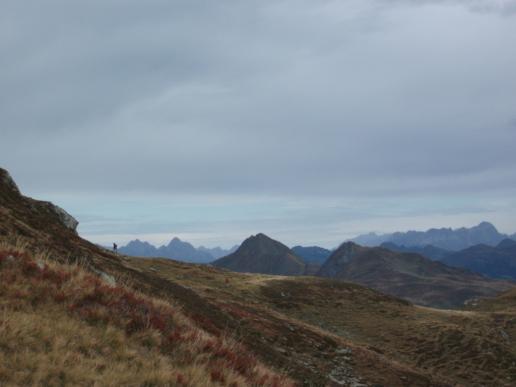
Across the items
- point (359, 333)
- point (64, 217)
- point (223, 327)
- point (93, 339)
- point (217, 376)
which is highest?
point (64, 217)

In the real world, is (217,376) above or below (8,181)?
below

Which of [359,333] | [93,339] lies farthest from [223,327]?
[359,333]

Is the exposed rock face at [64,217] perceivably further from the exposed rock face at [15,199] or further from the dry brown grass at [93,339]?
the dry brown grass at [93,339]

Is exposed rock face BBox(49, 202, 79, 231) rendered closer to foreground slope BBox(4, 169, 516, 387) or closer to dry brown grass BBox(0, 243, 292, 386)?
foreground slope BBox(4, 169, 516, 387)

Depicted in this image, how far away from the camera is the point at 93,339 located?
9.81m

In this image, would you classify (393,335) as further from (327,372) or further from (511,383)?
(327,372)

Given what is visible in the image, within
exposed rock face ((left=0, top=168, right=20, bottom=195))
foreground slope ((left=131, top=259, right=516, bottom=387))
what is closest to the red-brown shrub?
foreground slope ((left=131, top=259, right=516, bottom=387))

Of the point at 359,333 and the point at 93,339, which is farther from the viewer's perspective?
the point at 359,333

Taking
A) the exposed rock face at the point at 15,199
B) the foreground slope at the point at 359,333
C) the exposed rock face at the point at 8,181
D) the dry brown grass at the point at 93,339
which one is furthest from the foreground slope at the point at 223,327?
the exposed rock face at the point at 8,181

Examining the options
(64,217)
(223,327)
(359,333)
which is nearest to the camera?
(223,327)

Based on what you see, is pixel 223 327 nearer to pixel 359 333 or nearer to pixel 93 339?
pixel 93 339

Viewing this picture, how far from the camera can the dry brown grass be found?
846 cm

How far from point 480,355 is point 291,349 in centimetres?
2784

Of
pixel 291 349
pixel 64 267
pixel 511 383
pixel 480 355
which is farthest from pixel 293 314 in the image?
pixel 64 267
